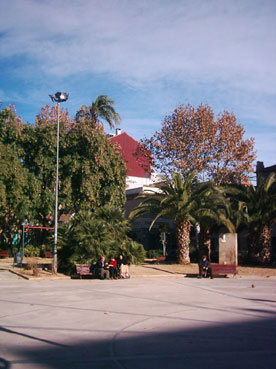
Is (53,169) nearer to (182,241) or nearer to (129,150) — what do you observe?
(182,241)

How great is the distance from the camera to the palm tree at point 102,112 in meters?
42.0

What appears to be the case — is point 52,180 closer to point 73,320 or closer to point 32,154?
point 32,154

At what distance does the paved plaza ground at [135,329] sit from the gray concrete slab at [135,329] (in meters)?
0.02

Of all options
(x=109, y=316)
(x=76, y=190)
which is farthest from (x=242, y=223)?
(x=109, y=316)

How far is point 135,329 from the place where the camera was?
32.3 ft

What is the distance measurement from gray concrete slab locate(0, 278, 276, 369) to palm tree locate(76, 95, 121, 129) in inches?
1070

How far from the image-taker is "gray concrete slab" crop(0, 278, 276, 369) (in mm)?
7309

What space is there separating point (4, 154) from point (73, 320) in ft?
72.5

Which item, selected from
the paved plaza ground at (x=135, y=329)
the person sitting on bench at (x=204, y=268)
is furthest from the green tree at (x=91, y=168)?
the paved plaza ground at (x=135, y=329)

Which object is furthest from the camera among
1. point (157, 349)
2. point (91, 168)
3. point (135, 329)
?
point (91, 168)

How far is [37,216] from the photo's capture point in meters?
35.5

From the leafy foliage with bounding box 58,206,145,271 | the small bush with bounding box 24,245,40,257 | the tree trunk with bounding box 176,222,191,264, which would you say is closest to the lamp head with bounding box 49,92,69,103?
the leafy foliage with bounding box 58,206,145,271

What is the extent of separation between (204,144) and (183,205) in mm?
8929

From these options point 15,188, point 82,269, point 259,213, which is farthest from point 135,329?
point 15,188
